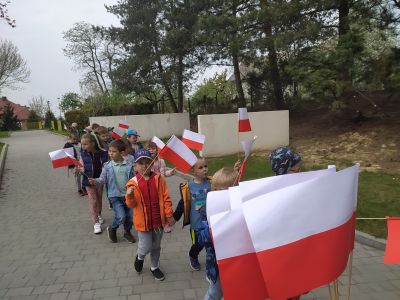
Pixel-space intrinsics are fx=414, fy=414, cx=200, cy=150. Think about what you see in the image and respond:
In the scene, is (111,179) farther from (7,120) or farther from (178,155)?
(7,120)

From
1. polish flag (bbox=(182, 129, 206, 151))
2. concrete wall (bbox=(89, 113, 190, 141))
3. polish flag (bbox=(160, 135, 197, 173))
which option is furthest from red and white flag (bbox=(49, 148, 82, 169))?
concrete wall (bbox=(89, 113, 190, 141))

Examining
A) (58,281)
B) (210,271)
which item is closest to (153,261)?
(58,281)

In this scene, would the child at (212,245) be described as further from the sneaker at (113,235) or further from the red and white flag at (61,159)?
the red and white flag at (61,159)

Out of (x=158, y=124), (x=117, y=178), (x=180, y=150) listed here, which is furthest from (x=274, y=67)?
(x=180, y=150)

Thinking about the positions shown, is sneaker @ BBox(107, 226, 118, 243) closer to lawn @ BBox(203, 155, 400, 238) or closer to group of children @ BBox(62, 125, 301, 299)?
group of children @ BBox(62, 125, 301, 299)

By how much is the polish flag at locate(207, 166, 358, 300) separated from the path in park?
2011 millimetres

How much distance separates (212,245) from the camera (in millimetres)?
3166

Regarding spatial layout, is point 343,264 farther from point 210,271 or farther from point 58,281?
point 58,281

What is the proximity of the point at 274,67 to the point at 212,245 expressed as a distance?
1491 centimetres

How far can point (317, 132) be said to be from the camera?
14703 millimetres

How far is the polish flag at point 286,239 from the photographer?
2.10m

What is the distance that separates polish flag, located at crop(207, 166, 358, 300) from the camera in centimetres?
210

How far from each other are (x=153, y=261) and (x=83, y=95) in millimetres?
49038

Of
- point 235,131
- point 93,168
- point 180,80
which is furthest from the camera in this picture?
point 180,80
